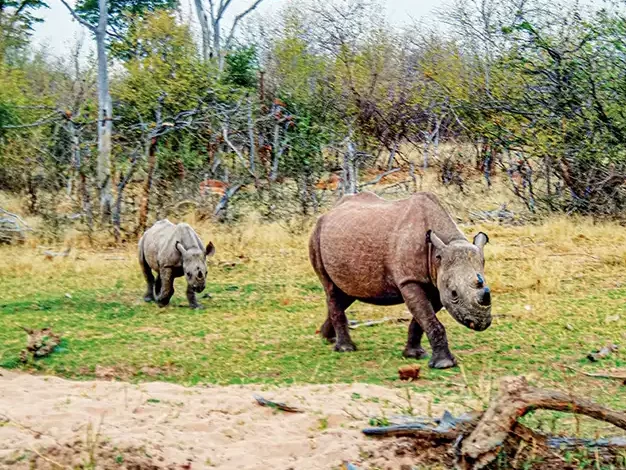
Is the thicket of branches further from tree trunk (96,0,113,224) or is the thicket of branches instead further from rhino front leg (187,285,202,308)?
rhino front leg (187,285,202,308)

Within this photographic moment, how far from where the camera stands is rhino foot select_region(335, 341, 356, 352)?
859 centimetres

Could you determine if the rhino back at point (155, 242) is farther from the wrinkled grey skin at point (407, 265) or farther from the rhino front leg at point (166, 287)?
the wrinkled grey skin at point (407, 265)

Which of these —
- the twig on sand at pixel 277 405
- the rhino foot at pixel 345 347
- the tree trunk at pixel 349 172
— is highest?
the tree trunk at pixel 349 172

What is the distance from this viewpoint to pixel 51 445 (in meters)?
4.89

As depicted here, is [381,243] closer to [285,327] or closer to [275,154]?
[285,327]

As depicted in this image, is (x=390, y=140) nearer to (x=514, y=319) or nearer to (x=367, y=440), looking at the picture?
(x=514, y=319)

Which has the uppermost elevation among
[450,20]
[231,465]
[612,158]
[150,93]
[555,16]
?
[450,20]

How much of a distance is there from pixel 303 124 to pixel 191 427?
48.6 ft

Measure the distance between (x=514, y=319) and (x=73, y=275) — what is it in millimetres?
7060

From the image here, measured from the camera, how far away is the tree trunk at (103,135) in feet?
57.8

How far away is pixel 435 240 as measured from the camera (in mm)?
7668

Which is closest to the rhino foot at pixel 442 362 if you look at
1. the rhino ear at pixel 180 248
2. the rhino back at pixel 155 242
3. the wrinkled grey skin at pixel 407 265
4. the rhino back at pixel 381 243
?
the wrinkled grey skin at pixel 407 265

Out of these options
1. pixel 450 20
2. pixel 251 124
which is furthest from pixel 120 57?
pixel 450 20

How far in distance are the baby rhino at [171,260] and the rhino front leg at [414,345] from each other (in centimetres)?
370
